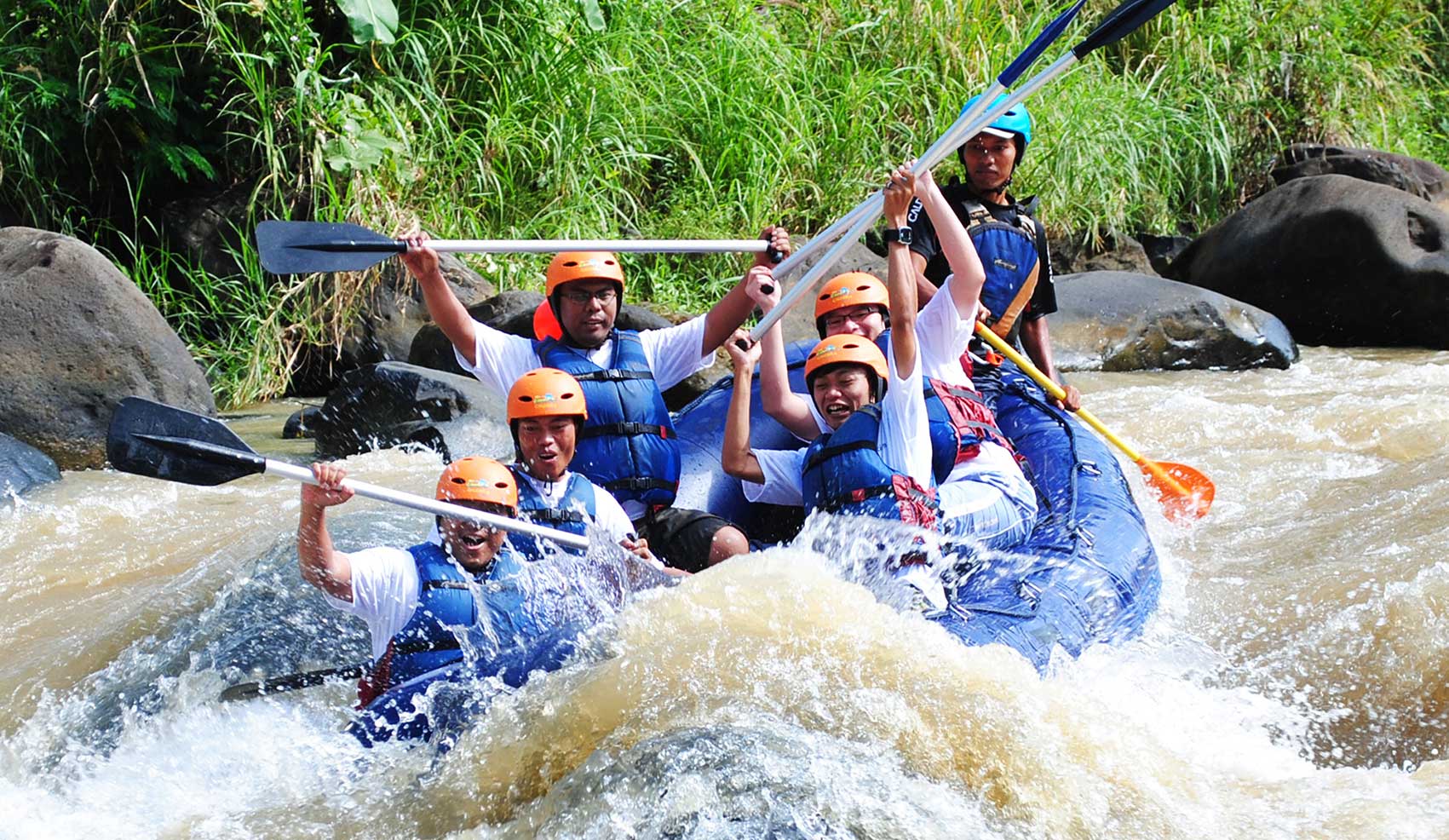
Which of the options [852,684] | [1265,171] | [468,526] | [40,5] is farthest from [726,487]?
[1265,171]

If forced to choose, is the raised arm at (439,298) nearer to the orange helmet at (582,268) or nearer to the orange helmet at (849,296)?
the orange helmet at (582,268)

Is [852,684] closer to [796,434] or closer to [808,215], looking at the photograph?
[796,434]

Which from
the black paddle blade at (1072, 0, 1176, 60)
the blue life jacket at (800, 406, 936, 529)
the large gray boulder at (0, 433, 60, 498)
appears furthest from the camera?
the large gray boulder at (0, 433, 60, 498)

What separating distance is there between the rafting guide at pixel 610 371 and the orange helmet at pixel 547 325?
0.05 metres

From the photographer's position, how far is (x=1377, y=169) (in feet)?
32.8

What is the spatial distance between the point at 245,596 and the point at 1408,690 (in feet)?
9.89

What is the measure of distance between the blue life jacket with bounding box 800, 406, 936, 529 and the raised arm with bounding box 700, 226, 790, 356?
63 centimetres

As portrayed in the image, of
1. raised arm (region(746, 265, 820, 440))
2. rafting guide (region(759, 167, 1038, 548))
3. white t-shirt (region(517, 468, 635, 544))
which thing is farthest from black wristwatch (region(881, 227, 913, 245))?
white t-shirt (region(517, 468, 635, 544))

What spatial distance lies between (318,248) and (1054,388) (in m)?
2.40

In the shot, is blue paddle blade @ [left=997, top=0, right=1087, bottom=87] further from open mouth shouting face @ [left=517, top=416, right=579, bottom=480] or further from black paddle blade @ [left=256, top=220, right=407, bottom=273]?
black paddle blade @ [left=256, top=220, right=407, bottom=273]

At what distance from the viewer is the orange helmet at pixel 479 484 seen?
3.46 m

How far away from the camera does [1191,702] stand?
3.53 metres

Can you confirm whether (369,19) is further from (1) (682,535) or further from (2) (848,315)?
(1) (682,535)

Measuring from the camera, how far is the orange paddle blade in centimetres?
511
